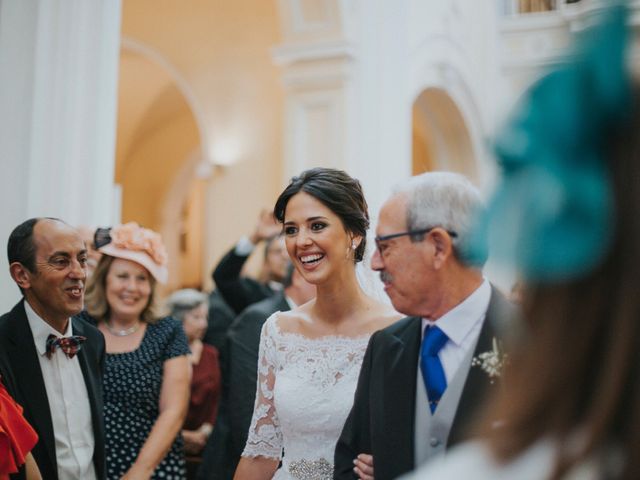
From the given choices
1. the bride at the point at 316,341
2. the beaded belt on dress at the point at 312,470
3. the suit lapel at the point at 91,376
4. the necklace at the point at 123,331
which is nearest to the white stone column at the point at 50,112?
the necklace at the point at 123,331

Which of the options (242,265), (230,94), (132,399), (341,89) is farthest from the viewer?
(230,94)

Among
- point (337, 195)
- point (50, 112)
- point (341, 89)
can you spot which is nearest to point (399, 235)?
point (337, 195)

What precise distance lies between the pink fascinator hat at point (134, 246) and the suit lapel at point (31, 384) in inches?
41.8

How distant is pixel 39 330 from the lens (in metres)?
3.31

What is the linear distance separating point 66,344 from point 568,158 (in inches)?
110

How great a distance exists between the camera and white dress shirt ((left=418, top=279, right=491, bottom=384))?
2277mm

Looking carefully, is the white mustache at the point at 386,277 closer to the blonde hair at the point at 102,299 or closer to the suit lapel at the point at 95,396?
the suit lapel at the point at 95,396

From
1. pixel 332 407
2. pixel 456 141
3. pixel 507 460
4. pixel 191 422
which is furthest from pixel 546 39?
pixel 507 460

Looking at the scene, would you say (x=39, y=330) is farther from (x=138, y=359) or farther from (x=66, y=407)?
(x=138, y=359)

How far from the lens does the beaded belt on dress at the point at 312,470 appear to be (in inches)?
124

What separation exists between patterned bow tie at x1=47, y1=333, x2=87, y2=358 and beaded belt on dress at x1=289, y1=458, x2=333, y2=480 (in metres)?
1.02

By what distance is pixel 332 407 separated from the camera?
317 centimetres

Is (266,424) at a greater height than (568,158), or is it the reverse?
(568,158)

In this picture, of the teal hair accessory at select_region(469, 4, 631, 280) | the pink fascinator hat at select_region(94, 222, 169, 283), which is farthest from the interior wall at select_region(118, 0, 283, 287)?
the teal hair accessory at select_region(469, 4, 631, 280)
